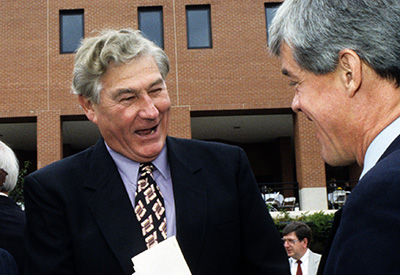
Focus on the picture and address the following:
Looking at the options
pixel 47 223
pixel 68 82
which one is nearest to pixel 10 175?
pixel 47 223

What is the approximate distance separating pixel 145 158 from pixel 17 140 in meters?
23.3

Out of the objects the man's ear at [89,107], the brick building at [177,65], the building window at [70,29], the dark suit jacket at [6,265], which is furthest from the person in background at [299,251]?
the building window at [70,29]

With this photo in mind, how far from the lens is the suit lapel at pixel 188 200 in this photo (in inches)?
90.0

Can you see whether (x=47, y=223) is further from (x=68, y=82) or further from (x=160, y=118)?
(x=68, y=82)

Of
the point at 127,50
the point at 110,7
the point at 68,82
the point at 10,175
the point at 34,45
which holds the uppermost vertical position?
the point at 110,7

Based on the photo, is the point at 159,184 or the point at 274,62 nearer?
the point at 159,184

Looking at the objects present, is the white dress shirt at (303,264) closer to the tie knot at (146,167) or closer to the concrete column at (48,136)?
the tie knot at (146,167)

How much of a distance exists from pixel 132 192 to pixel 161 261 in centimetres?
49

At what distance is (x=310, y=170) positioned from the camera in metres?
19.1

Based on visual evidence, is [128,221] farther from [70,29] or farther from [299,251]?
[70,29]

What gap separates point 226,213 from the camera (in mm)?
2348

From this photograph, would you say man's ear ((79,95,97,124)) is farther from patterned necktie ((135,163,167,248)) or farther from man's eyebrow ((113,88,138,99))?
patterned necktie ((135,163,167,248))

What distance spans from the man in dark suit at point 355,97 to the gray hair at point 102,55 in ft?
2.87

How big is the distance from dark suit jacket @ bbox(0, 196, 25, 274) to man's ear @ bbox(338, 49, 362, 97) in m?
2.75
